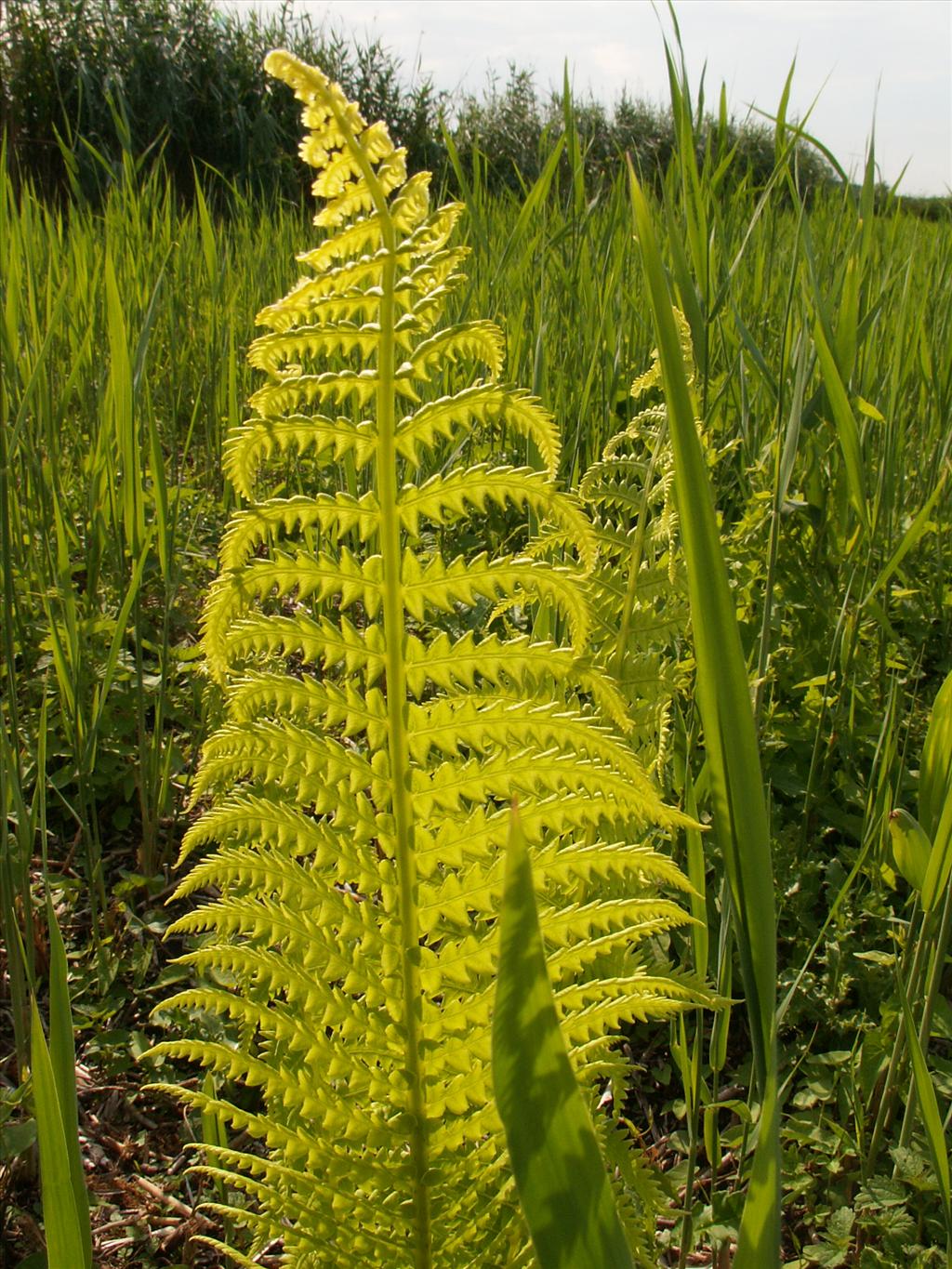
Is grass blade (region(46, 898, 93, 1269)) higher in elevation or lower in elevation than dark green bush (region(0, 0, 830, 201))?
lower

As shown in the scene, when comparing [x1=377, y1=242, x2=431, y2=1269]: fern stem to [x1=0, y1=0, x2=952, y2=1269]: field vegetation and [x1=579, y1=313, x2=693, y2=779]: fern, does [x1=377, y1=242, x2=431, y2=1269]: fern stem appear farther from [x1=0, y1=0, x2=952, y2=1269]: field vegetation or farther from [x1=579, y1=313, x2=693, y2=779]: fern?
[x1=579, y1=313, x2=693, y2=779]: fern

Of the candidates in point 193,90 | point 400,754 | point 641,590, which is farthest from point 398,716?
point 193,90

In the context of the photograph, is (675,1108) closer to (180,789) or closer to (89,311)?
(180,789)

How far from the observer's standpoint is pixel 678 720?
1443mm

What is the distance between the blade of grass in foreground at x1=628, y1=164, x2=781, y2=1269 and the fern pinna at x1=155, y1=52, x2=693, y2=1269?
10 cm

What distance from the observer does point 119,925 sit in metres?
1.55

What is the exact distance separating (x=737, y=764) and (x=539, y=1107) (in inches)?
6.9

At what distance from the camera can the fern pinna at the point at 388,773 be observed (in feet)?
1.82

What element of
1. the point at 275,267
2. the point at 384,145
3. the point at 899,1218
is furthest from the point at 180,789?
the point at 275,267

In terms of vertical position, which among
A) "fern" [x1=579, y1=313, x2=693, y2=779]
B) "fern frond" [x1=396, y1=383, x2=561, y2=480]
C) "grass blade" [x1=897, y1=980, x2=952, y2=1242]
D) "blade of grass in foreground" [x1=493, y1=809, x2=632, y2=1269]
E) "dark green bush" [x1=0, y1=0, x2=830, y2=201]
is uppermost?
"dark green bush" [x1=0, y1=0, x2=830, y2=201]

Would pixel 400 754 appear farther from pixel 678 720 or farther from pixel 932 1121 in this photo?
pixel 678 720

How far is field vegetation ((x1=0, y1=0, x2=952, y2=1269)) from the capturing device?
843mm

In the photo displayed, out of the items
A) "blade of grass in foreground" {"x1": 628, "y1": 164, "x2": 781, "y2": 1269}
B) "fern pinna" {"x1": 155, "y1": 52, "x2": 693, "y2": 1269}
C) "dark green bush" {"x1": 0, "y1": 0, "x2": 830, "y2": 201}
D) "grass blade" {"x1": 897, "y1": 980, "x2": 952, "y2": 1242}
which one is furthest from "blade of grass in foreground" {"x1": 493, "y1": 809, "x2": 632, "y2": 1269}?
"dark green bush" {"x1": 0, "y1": 0, "x2": 830, "y2": 201}

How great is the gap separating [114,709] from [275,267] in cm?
248
